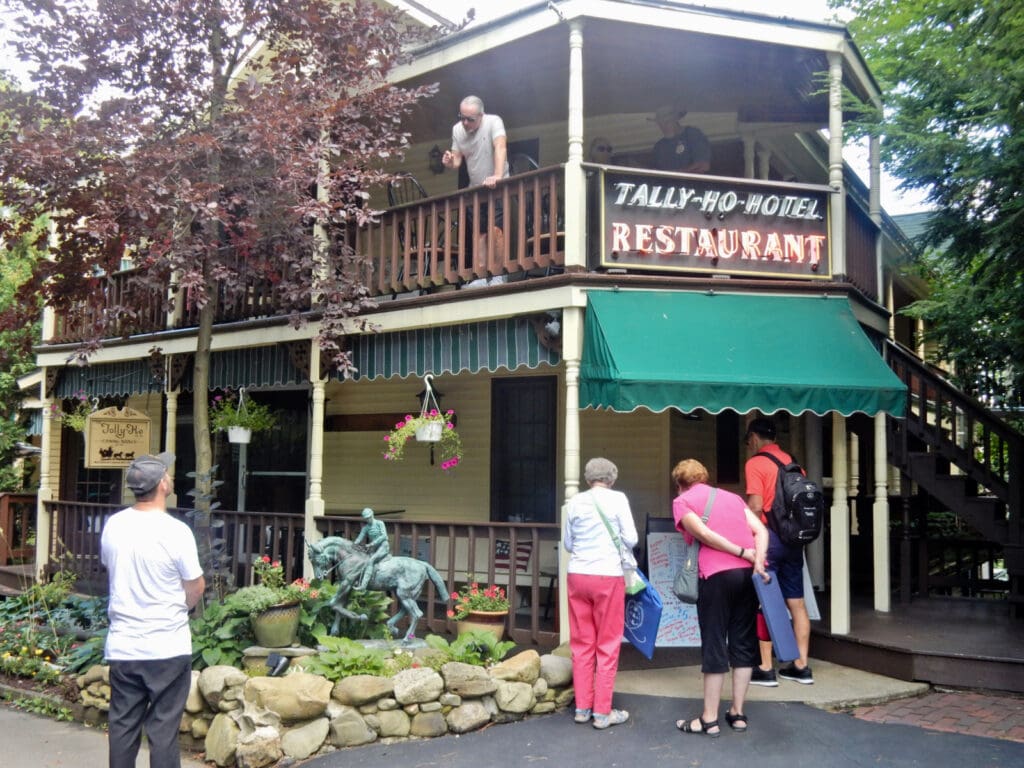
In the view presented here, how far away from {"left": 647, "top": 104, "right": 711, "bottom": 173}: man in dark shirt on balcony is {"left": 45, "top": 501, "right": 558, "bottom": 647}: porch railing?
4.22 metres

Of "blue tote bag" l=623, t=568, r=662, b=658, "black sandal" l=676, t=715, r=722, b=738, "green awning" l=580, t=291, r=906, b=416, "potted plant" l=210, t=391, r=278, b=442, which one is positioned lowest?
"black sandal" l=676, t=715, r=722, b=738

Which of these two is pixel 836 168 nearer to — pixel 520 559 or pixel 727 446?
pixel 727 446

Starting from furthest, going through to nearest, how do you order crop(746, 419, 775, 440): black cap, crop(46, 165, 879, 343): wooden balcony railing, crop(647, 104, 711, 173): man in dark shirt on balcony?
crop(647, 104, 711, 173): man in dark shirt on balcony
crop(46, 165, 879, 343): wooden balcony railing
crop(746, 419, 775, 440): black cap

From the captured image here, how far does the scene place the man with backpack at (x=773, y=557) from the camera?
6.96 metres

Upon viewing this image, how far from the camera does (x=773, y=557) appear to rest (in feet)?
22.8

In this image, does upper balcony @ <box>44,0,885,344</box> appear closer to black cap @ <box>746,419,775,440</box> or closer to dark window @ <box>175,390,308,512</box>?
black cap @ <box>746,419,775,440</box>

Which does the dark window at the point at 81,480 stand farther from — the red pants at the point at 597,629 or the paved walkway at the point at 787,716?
the red pants at the point at 597,629

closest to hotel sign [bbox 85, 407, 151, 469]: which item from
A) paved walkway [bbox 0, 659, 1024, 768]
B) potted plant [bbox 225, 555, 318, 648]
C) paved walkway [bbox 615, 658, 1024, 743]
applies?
paved walkway [bbox 0, 659, 1024, 768]

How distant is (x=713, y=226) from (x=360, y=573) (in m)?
4.33

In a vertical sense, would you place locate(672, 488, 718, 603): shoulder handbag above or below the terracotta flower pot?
above

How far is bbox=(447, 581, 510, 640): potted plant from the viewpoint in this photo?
7602mm

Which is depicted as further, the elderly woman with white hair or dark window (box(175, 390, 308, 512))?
dark window (box(175, 390, 308, 512))

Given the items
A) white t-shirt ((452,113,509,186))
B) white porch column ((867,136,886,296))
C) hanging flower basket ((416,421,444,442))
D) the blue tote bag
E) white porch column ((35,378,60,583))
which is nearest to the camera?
the blue tote bag

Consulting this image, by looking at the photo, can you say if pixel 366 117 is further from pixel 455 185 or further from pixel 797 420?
pixel 797 420
